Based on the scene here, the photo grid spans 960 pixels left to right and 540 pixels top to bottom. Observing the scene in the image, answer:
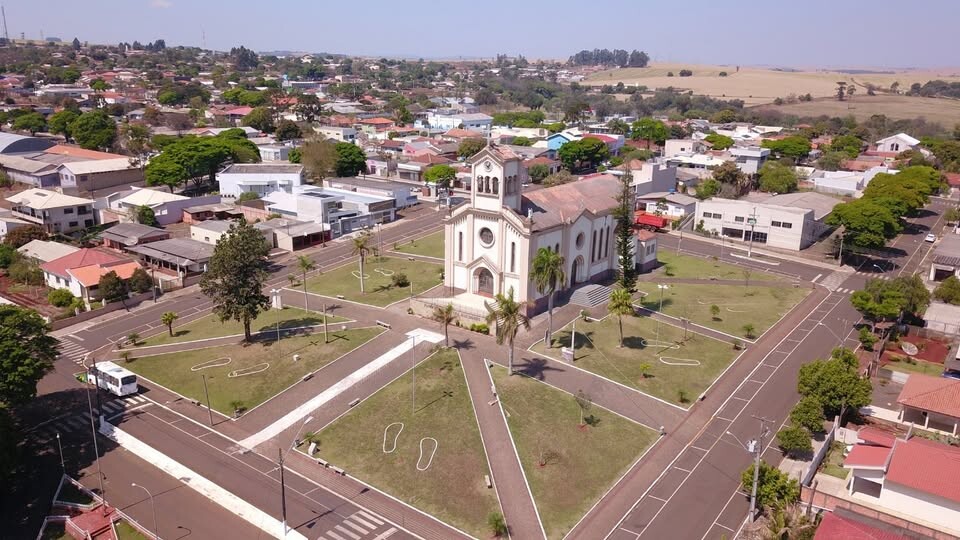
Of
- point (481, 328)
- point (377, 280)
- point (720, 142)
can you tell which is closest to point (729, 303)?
point (481, 328)

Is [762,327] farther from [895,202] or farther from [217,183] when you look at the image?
[217,183]

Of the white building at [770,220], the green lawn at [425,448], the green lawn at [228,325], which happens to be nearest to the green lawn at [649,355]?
the green lawn at [425,448]

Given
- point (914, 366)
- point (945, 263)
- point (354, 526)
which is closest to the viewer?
Result: point (354, 526)

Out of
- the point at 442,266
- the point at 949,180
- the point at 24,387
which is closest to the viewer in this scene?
the point at 24,387

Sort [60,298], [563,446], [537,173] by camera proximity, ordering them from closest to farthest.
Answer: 1. [563,446]
2. [60,298]
3. [537,173]

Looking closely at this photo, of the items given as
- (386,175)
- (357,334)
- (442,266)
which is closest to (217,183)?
(386,175)

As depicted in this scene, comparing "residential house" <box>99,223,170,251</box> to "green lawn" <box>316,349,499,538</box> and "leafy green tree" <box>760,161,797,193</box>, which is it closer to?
"green lawn" <box>316,349,499,538</box>

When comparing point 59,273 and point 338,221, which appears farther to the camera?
point 338,221

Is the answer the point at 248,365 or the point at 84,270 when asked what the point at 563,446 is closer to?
the point at 248,365
